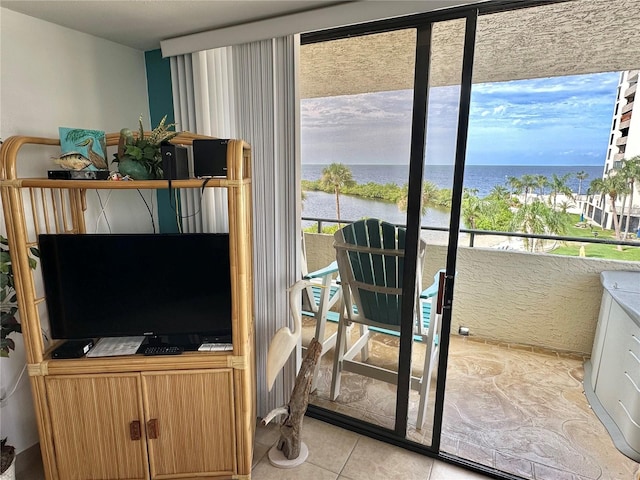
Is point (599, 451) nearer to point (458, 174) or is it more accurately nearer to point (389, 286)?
point (389, 286)

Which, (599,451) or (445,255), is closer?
(445,255)

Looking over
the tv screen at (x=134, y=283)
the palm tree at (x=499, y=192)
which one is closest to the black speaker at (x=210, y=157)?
the tv screen at (x=134, y=283)

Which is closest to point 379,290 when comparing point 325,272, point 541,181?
point 325,272

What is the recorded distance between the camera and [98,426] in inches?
63.0

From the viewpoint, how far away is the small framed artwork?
5.04 ft

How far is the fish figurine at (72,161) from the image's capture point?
1521 millimetres

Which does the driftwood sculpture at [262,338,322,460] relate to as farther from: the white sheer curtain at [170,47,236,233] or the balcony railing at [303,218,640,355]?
the balcony railing at [303,218,640,355]

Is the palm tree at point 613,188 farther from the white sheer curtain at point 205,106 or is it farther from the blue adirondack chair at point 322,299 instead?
the white sheer curtain at point 205,106

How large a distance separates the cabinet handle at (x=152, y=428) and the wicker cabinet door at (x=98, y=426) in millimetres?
33

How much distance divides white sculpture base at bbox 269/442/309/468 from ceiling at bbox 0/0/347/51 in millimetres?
2229

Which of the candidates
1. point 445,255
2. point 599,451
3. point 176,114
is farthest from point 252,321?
point 599,451

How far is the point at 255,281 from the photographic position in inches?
79.8

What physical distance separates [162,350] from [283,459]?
886 millimetres

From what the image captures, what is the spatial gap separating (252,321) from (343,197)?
86cm
